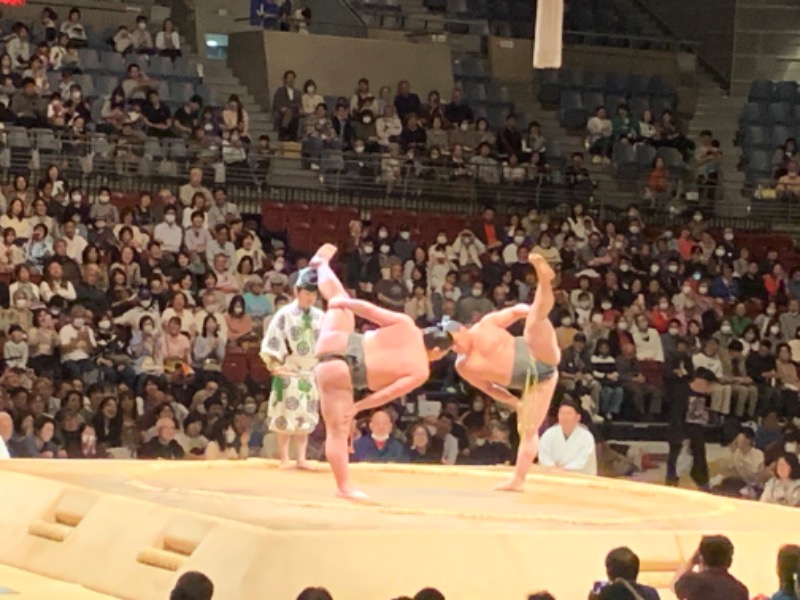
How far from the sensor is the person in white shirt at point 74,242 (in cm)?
970

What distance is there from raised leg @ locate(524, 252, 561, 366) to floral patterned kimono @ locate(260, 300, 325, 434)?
3.91 ft

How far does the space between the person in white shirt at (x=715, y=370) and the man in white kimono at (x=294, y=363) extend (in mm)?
3499

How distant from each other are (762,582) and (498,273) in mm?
5597

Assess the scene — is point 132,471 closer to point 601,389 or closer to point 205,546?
point 205,546

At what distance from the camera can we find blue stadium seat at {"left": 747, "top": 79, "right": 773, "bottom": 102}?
1384 cm

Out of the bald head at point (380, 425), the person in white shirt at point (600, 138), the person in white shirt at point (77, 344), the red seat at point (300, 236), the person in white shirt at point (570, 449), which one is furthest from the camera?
the person in white shirt at point (600, 138)

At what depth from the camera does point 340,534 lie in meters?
4.90

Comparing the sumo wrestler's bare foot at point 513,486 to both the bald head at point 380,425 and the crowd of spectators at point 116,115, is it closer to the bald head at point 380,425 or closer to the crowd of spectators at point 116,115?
the bald head at point 380,425

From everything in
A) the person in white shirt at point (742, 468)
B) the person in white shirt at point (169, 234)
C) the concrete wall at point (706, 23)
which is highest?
the concrete wall at point (706, 23)

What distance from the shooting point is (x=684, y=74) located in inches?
564

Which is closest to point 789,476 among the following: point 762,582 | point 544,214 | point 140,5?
point 762,582

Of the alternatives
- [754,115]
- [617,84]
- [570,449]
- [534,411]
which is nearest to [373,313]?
[534,411]

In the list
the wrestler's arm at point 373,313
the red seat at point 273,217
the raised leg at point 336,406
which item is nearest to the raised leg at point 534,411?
the wrestler's arm at point 373,313

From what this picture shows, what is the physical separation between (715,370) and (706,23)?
18.1 feet
